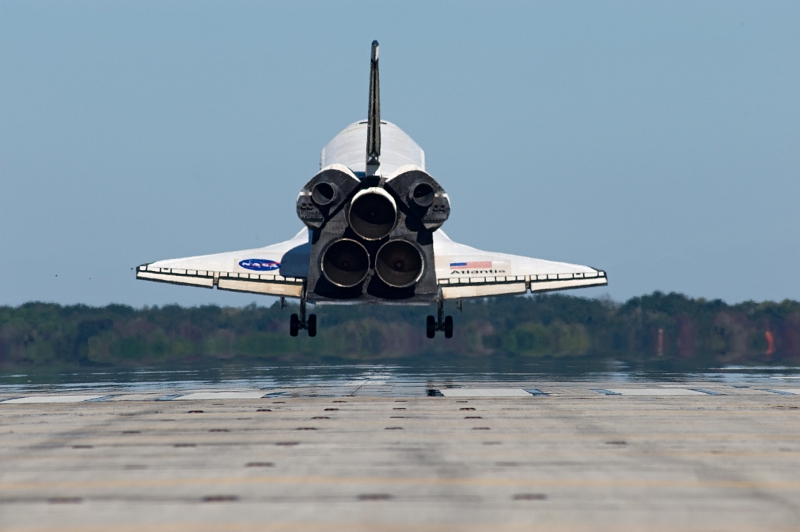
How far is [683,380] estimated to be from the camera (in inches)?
1688

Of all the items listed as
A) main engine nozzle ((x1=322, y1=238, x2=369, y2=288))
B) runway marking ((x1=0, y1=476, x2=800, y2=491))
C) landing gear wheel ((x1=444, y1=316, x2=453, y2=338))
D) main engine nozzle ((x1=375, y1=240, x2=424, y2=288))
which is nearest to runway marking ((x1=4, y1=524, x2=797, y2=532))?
runway marking ((x1=0, y1=476, x2=800, y2=491))

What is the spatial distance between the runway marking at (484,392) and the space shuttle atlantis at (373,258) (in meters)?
4.36

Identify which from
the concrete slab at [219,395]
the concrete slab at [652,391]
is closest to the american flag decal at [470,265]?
the concrete slab at [652,391]

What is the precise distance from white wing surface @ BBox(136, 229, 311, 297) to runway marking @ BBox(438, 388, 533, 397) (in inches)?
363

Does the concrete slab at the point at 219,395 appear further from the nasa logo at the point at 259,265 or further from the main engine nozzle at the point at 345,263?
the nasa logo at the point at 259,265

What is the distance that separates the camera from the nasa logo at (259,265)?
138 feet

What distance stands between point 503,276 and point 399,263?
302 inches

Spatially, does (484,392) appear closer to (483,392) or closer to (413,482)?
(483,392)

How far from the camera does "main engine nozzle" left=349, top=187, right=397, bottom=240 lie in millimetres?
34750

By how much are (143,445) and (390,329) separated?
48782mm

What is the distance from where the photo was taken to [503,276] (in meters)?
42.6

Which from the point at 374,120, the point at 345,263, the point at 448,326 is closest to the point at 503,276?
the point at 448,326

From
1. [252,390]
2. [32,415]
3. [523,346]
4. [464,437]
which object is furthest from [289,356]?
[464,437]

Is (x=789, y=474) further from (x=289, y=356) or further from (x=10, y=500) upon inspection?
(x=289, y=356)
